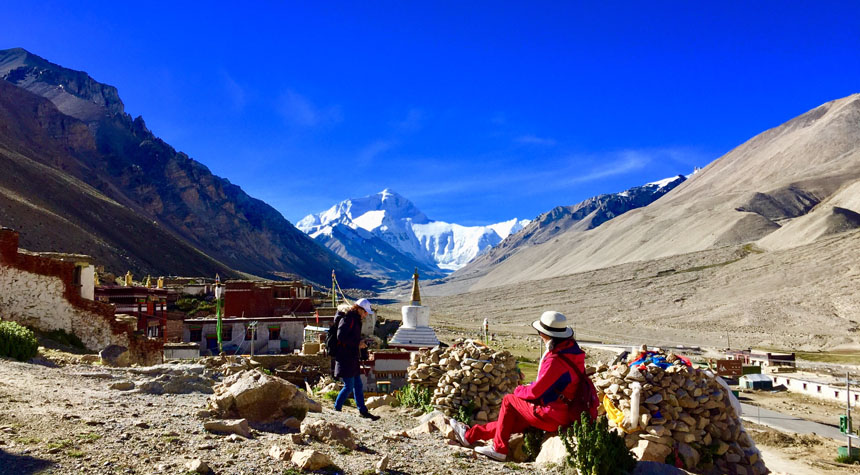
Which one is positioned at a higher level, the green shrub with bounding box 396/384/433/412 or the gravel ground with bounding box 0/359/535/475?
the gravel ground with bounding box 0/359/535/475

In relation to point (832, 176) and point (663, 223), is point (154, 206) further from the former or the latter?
point (832, 176)

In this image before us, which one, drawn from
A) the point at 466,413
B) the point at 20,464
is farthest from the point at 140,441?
the point at 466,413

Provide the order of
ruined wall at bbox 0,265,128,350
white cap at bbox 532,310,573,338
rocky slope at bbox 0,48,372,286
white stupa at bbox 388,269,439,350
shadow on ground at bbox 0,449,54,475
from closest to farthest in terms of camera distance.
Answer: shadow on ground at bbox 0,449,54,475 → white cap at bbox 532,310,573,338 → ruined wall at bbox 0,265,128,350 → white stupa at bbox 388,269,439,350 → rocky slope at bbox 0,48,372,286

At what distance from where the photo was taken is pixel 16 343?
1105 centimetres

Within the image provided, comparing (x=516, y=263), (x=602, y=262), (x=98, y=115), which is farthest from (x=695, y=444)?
(x=516, y=263)

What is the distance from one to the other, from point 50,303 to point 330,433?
12.8m

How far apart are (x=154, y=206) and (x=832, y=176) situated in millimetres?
167233

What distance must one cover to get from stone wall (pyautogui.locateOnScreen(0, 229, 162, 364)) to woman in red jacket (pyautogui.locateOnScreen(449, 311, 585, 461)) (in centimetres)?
1269

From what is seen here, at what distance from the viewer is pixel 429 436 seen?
7.84 metres

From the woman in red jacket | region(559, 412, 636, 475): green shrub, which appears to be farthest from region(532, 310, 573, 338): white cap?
region(559, 412, 636, 475): green shrub

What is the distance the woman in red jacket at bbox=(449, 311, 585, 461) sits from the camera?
23.1ft

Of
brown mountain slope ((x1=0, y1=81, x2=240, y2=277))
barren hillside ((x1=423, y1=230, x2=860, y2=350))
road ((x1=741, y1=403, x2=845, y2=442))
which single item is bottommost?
road ((x1=741, y1=403, x2=845, y2=442))

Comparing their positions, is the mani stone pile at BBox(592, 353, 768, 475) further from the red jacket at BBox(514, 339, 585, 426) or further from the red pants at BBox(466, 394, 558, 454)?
the red pants at BBox(466, 394, 558, 454)

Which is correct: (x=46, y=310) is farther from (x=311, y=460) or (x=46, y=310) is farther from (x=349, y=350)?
(x=311, y=460)
